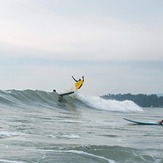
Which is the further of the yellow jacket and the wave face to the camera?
the yellow jacket

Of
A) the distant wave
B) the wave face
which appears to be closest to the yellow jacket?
the wave face

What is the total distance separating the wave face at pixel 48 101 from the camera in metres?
32.8

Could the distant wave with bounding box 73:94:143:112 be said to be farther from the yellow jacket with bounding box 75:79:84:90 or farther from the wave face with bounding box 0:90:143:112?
the yellow jacket with bounding box 75:79:84:90

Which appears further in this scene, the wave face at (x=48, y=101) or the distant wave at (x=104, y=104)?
the distant wave at (x=104, y=104)

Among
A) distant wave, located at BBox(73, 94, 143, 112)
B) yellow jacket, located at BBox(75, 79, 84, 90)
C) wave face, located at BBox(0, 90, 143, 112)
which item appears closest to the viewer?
wave face, located at BBox(0, 90, 143, 112)

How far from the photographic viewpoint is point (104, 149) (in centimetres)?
1214

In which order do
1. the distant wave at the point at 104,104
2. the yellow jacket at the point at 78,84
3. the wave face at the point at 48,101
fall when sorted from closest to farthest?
the wave face at the point at 48,101 < the yellow jacket at the point at 78,84 < the distant wave at the point at 104,104

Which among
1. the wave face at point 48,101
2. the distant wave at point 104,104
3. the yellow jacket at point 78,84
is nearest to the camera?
the wave face at point 48,101

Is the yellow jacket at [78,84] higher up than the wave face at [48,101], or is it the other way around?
the yellow jacket at [78,84]

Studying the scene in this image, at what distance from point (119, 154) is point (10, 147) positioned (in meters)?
3.53

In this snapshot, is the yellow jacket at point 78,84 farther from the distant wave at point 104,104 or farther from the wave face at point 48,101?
the distant wave at point 104,104

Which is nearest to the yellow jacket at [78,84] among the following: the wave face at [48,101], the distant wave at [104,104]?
the wave face at [48,101]

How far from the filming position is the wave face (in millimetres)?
32847

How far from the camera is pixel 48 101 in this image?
38.2 meters
